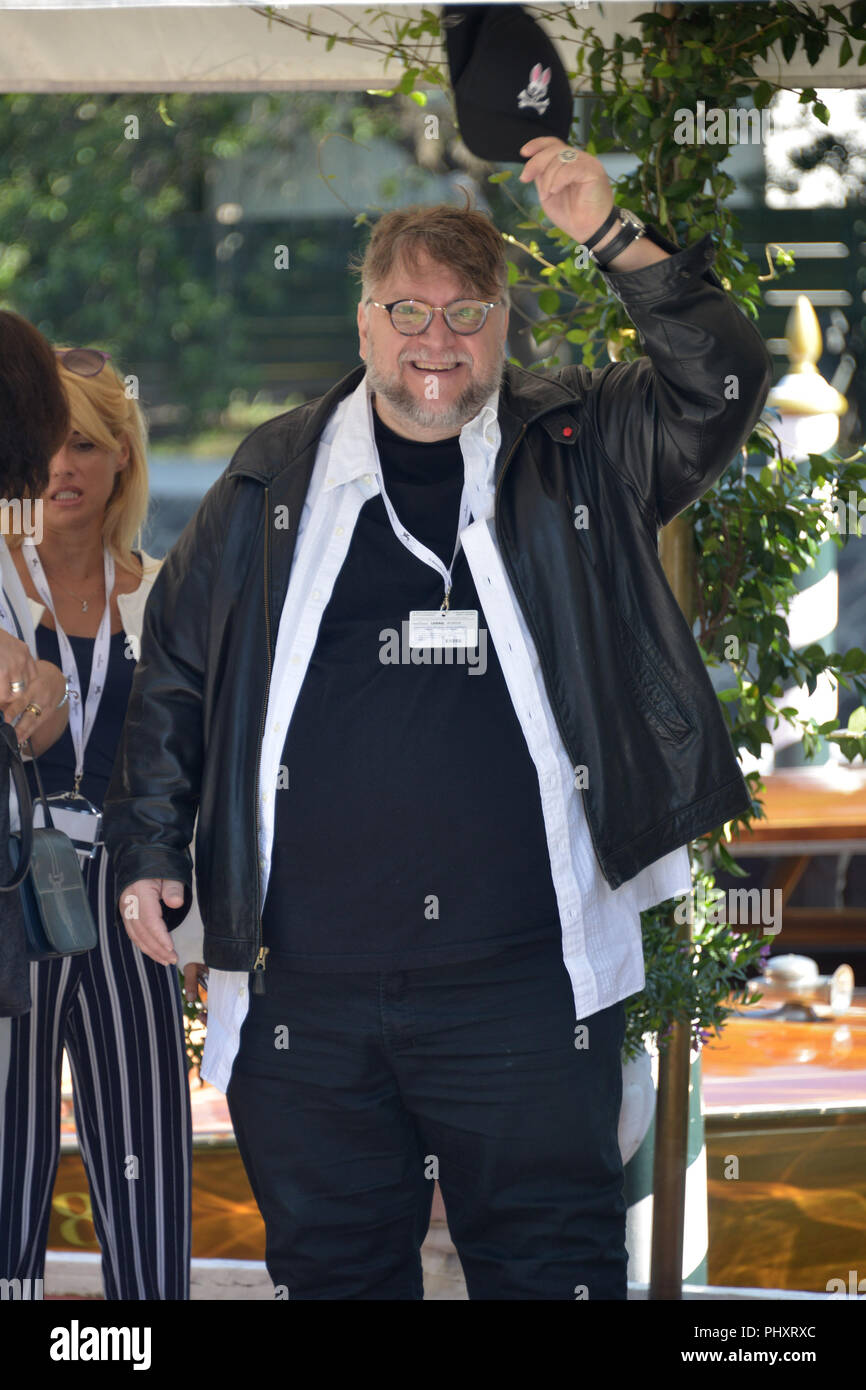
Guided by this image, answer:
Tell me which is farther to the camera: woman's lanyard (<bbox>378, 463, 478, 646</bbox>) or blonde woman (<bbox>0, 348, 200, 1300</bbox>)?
blonde woman (<bbox>0, 348, 200, 1300</bbox>)

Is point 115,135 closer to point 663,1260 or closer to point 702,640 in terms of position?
point 702,640

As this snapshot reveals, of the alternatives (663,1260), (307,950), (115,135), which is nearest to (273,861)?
(307,950)

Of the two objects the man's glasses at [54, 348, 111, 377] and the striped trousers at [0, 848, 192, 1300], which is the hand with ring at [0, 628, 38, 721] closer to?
the striped trousers at [0, 848, 192, 1300]

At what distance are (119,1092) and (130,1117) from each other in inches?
1.6

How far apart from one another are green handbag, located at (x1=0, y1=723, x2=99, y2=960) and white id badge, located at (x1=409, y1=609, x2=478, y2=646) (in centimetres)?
54

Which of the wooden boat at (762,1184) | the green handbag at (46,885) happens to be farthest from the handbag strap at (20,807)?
the wooden boat at (762,1184)

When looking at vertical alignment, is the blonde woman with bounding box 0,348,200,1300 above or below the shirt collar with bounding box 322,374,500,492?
below

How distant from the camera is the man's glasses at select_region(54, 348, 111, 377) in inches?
99.1

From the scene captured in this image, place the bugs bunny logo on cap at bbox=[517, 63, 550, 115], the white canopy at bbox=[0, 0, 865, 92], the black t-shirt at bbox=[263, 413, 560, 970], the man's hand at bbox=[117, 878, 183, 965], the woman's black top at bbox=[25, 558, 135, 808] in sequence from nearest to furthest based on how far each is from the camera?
the black t-shirt at bbox=[263, 413, 560, 970]
the man's hand at bbox=[117, 878, 183, 965]
the bugs bunny logo on cap at bbox=[517, 63, 550, 115]
the woman's black top at bbox=[25, 558, 135, 808]
the white canopy at bbox=[0, 0, 865, 92]

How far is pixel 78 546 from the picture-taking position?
2.54 m

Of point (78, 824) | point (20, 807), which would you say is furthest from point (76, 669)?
point (20, 807)

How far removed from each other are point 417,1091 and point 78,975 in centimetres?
57

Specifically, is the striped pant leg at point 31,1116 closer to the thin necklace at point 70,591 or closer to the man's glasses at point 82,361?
the thin necklace at point 70,591

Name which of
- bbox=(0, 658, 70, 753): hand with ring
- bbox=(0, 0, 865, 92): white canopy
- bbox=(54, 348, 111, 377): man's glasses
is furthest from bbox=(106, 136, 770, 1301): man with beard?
bbox=(0, 0, 865, 92): white canopy
